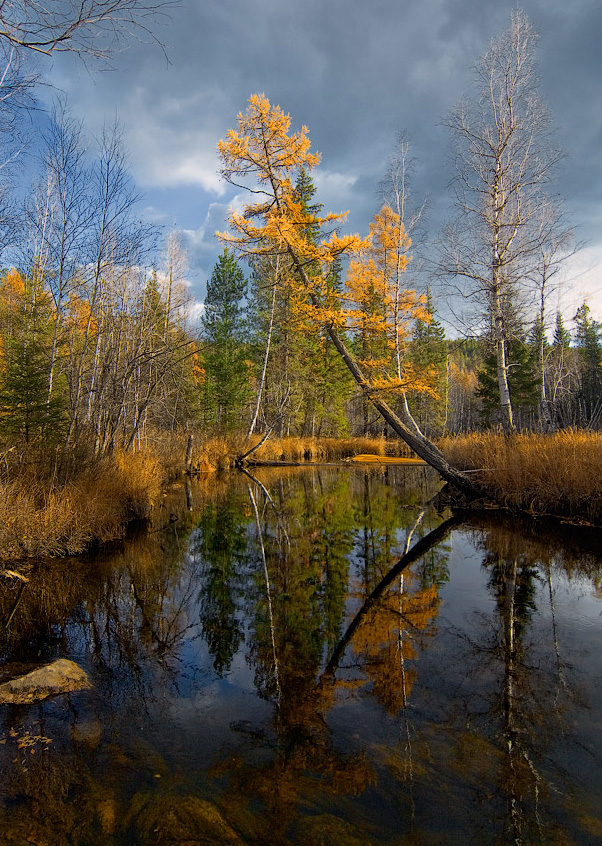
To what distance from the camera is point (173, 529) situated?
10422 mm

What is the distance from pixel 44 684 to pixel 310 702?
90.3 inches

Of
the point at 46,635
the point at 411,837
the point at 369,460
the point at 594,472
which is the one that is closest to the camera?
the point at 411,837

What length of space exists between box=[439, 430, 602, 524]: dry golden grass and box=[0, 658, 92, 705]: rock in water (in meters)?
9.73

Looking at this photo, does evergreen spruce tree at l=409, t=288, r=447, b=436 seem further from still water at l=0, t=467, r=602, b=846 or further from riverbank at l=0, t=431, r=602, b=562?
still water at l=0, t=467, r=602, b=846

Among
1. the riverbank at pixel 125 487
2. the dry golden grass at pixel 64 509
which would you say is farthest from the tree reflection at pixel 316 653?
the dry golden grass at pixel 64 509

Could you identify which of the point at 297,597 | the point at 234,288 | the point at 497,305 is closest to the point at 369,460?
the point at 234,288

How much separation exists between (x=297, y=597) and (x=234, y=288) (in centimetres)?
2616

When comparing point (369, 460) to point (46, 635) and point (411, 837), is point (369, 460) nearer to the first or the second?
point (46, 635)

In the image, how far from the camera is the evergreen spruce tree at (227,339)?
29.0 m

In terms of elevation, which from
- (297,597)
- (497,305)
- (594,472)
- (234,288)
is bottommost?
(297,597)

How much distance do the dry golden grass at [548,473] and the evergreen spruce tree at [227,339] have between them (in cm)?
1954

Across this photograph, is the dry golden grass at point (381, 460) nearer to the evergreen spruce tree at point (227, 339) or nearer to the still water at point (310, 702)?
the evergreen spruce tree at point (227, 339)

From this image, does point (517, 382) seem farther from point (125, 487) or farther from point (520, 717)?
point (520, 717)

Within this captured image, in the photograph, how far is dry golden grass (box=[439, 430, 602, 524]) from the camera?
9.41 m
